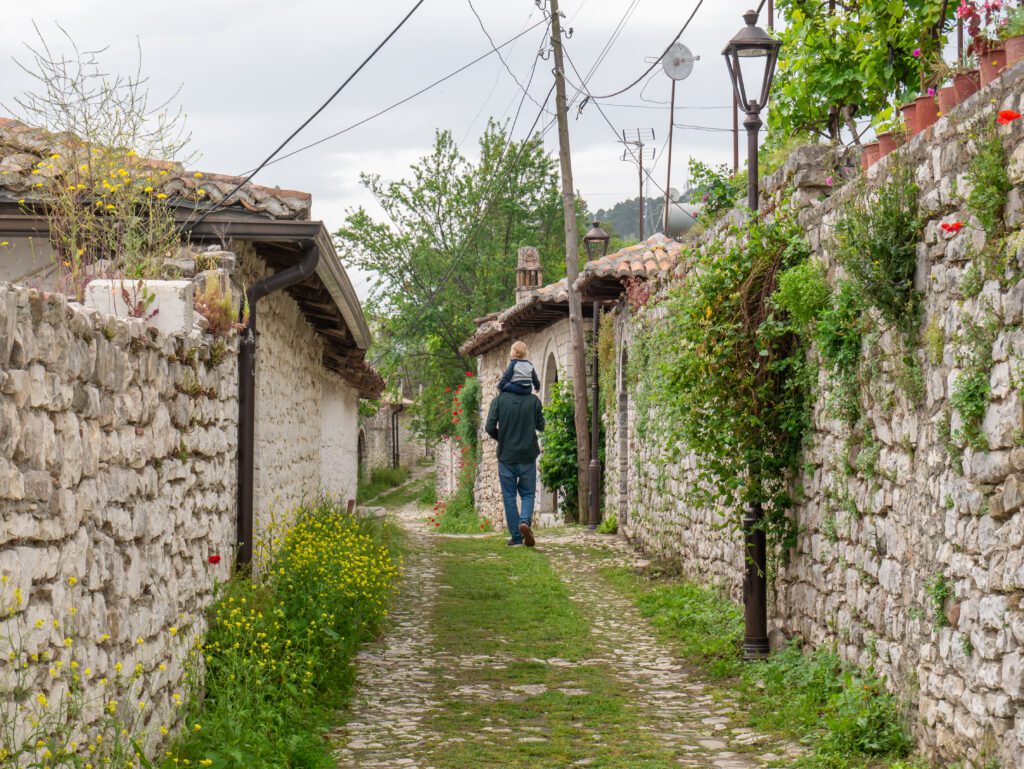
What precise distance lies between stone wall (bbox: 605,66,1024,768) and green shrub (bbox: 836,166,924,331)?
0.23ft

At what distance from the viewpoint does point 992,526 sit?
3598 millimetres

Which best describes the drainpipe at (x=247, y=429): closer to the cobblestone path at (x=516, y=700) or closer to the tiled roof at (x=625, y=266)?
the cobblestone path at (x=516, y=700)

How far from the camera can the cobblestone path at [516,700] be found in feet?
15.5

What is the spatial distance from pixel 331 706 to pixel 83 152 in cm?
324

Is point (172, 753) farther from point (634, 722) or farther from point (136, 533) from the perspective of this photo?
point (634, 722)

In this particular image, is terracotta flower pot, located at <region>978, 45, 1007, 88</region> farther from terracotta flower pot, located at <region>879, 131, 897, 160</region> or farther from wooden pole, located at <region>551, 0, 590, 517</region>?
wooden pole, located at <region>551, 0, 590, 517</region>

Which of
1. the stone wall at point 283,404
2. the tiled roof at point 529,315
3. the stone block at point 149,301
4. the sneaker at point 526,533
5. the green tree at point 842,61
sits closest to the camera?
the stone block at point 149,301

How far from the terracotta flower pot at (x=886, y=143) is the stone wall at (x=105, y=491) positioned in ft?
10.6

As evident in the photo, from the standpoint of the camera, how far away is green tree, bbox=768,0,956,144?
8695mm

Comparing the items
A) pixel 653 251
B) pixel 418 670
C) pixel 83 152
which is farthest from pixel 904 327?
pixel 653 251

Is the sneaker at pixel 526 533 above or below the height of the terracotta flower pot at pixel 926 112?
below

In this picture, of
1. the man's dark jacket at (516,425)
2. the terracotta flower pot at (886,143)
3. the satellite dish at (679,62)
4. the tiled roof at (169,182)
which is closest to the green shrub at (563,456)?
the man's dark jacket at (516,425)

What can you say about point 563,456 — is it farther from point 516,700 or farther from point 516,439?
point 516,700

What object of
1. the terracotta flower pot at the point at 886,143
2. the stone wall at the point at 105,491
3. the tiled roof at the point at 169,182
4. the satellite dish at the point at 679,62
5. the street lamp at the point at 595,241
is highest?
the satellite dish at the point at 679,62
